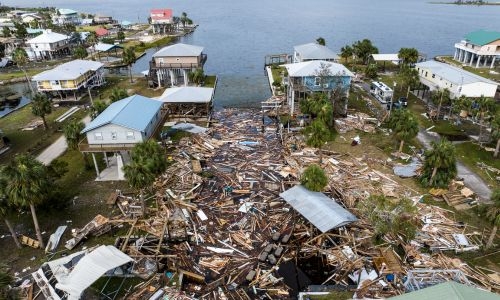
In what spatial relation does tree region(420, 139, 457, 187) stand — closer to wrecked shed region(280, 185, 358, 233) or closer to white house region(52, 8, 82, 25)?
wrecked shed region(280, 185, 358, 233)

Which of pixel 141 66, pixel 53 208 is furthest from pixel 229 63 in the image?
pixel 53 208

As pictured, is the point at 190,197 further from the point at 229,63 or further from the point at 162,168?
the point at 229,63

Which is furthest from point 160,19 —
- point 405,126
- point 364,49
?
point 405,126

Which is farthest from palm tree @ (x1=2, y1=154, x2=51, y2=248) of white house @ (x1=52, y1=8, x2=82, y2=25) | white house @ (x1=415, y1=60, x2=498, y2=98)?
white house @ (x1=52, y1=8, x2=82, y2=25)

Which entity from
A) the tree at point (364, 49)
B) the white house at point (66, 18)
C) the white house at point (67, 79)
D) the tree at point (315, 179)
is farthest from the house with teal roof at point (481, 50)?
the white house at point (66, 18)

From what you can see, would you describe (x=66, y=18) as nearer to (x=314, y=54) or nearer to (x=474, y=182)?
(x=314, y=54)

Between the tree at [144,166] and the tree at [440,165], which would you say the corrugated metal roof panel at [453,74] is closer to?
the tree at [440,165]
